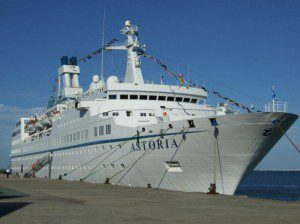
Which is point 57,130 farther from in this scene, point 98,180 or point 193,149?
point 193,149

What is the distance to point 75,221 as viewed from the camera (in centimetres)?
1080

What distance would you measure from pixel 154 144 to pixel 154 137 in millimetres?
395

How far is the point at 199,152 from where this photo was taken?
20.9 meters

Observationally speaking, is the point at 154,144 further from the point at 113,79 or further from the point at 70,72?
the point at 70,72

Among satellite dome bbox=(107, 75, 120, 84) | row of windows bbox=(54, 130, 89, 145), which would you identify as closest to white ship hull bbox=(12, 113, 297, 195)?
row of windows bbox=(54, 130, 89, 145)

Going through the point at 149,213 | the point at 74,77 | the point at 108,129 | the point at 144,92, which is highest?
the point at 74,77

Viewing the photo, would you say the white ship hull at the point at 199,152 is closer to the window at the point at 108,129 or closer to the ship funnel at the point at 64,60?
the window at the point at 108,129

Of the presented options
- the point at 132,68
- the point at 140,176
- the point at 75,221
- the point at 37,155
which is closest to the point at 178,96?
the point at 132,68

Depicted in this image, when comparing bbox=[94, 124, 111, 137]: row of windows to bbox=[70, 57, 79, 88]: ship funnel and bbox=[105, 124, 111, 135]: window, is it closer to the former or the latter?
bbox=[105, 124, 111, 135]: window

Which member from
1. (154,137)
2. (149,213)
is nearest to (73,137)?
(154,137)

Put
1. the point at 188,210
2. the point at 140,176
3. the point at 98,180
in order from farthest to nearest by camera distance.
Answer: the point at 98,180 < the point at 140,176 < the point at 188,210

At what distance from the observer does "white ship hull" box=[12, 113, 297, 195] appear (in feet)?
64.9

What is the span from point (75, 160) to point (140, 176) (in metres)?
10.4

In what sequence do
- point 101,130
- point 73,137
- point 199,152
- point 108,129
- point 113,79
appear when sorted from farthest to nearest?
point 73,137 → point 113,79 → point 101,130 → point 108,129 → point 199,152
